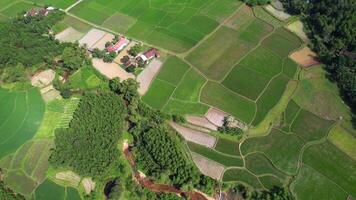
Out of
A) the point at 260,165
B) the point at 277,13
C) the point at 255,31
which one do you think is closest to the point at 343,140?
the point at 260,165

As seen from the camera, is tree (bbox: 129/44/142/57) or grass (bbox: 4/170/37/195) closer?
grass (bbox: 4/170/37/195)

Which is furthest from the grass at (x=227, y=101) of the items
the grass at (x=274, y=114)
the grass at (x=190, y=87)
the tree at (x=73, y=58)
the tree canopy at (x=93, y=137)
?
the tree at (x=73, y=58)

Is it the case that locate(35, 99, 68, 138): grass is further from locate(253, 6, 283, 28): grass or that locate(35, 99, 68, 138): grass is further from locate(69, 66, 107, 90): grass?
locate(253, 6, 283, 28): grass

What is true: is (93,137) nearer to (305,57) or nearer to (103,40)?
(103,40)

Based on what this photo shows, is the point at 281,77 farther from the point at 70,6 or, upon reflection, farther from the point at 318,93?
the point at 70,6

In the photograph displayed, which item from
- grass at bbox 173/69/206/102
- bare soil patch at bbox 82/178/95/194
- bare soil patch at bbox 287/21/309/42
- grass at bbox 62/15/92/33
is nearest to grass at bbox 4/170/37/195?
bare soil patch at bbox 82/178/95/194

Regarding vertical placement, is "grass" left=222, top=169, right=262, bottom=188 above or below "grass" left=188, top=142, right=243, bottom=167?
below

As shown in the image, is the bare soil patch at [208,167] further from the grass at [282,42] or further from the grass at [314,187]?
the grass at [282,42]

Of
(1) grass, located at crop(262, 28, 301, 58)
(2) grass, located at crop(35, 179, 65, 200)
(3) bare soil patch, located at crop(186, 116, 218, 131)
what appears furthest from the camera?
(1) grass, located at crop(262, 28, 301, 58)
